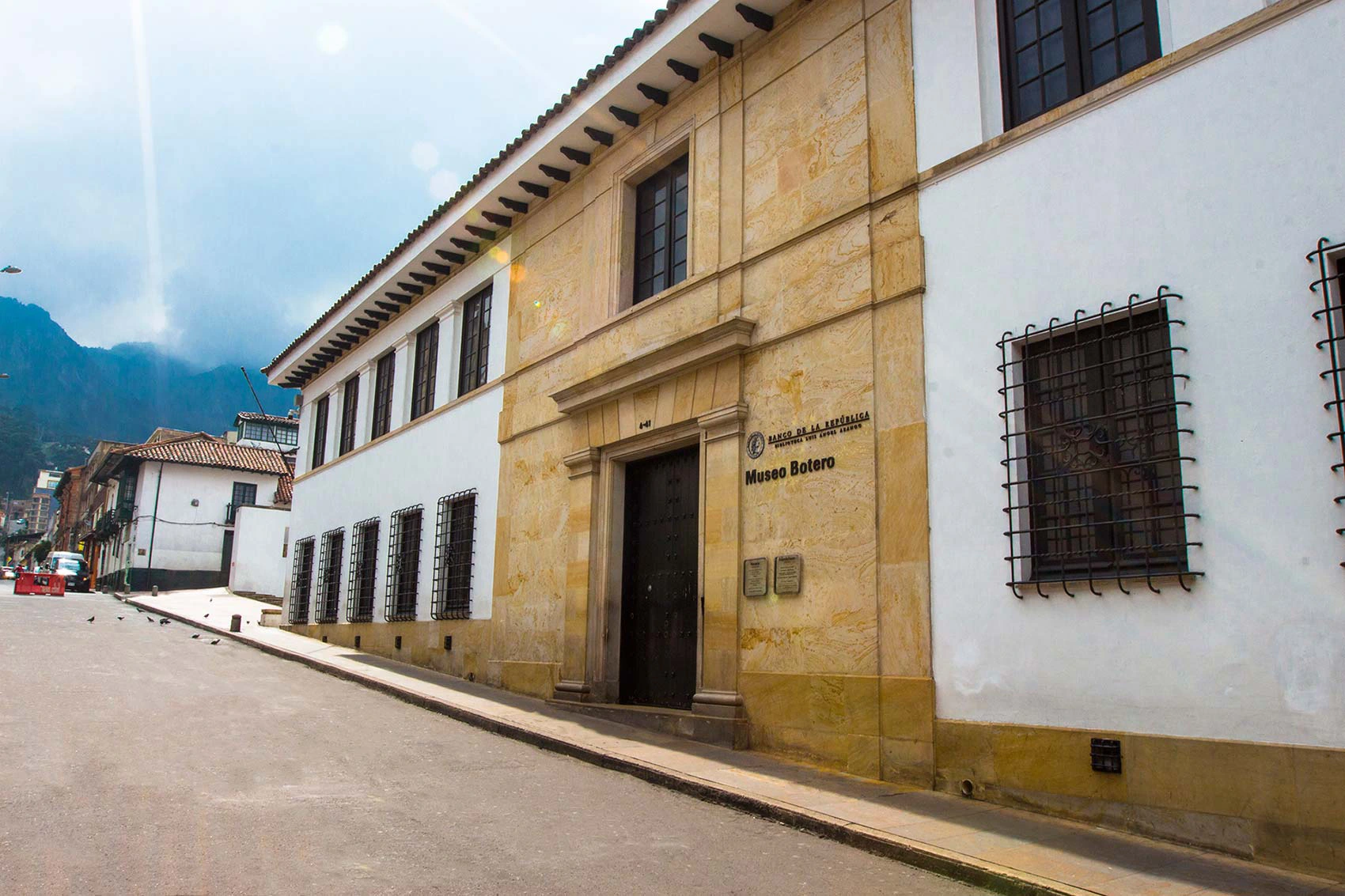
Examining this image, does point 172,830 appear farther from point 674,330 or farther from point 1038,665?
point 674,330

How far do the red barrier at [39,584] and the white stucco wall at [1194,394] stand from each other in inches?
1455

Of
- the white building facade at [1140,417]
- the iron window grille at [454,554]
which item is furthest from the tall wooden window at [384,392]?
the white building facade at [1140,417]

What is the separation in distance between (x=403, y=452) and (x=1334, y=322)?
14.1m

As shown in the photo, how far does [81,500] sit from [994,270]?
247 ft

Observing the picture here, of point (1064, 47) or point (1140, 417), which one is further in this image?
point (1064, 47)

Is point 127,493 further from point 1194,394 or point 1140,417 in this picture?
point 1194,394

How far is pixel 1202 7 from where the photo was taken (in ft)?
21.6

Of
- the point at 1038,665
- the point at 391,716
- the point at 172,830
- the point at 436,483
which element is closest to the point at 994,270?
the point at 1038,665

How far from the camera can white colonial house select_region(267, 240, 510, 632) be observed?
1463 centimetres

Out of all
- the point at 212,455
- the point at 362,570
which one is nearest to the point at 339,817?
the point at 362,570

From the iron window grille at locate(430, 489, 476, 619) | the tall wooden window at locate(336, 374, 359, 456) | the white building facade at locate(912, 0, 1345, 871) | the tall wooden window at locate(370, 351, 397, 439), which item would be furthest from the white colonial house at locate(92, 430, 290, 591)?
the white building facade at locate(912, 0, 1345, 871)

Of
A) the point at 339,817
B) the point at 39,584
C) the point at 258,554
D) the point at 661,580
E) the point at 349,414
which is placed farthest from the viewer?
the point at 258,554

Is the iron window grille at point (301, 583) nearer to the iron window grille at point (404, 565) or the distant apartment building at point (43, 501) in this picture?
the iron window grille at point (404, 565)

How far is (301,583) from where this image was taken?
20984 mm
